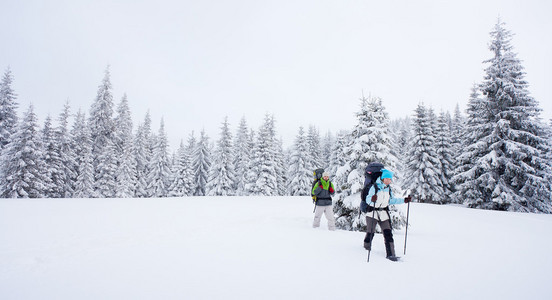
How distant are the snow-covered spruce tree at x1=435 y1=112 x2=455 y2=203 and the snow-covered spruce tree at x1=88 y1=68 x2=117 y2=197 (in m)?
38.8

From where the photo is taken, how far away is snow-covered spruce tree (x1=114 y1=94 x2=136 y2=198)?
111 ft

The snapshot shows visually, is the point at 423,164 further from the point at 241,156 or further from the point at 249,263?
the point at 249,263

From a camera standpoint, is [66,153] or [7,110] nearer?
[7,110]

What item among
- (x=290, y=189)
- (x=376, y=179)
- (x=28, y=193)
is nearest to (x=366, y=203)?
(x=376, y=179)

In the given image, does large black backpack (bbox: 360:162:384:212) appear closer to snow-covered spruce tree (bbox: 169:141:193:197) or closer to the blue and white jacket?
the blue and white jacket

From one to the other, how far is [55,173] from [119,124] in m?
10.2

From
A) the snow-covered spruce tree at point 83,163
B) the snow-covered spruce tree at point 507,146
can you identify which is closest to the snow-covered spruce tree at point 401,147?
the snow-covered spruce tree at point 507,146

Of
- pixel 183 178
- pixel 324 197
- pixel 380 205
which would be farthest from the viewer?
pixel 183 178

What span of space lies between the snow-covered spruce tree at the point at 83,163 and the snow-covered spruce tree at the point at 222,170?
14.4m

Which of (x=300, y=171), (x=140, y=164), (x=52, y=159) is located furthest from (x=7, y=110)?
(x=300, y=171)

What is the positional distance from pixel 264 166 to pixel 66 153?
81.2ft

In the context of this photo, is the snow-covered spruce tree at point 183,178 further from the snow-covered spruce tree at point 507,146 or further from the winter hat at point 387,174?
the winter hat at point 387,174

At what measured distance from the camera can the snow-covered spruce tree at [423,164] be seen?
2750 cm

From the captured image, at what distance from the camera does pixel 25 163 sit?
81.4 ft
